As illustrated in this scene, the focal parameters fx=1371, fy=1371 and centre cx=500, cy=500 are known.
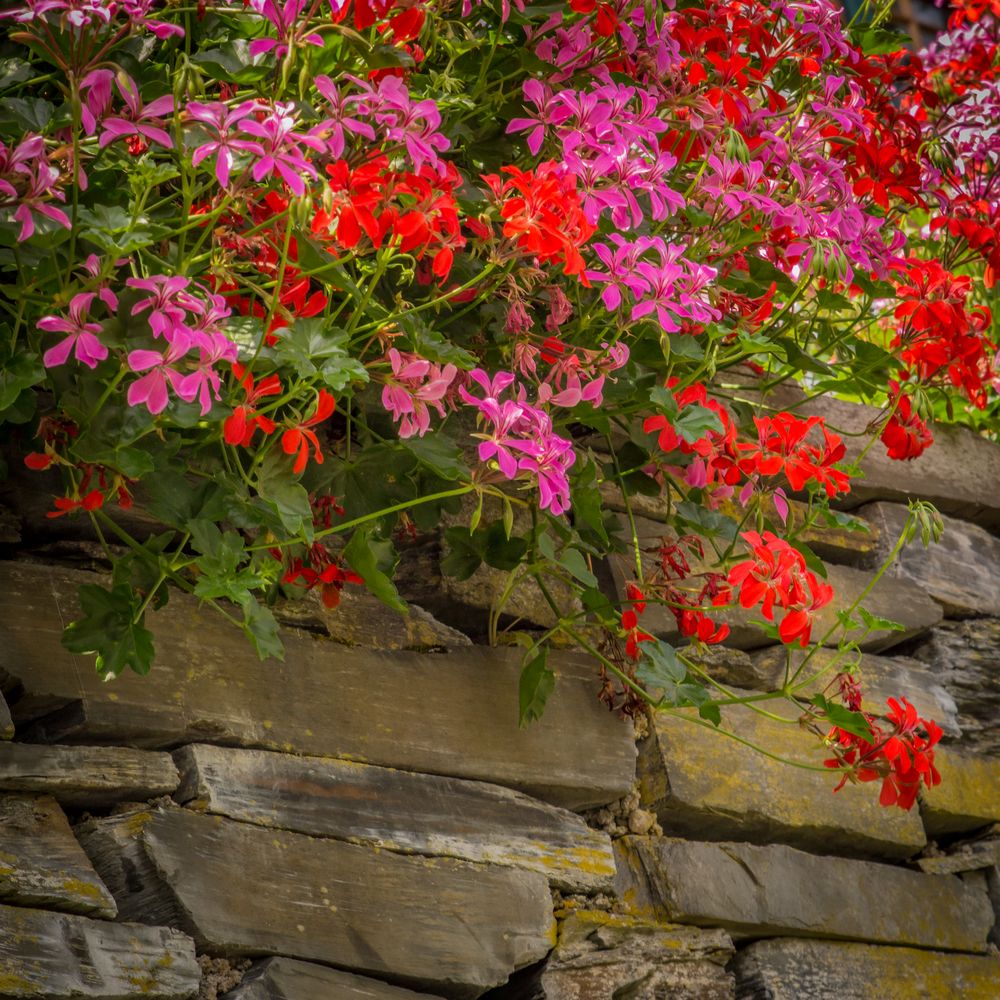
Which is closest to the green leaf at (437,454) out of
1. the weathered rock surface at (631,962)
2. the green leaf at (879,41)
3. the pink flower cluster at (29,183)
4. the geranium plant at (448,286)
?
the geranium plant at (448,286)

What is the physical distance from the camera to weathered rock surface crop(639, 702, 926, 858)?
203cm

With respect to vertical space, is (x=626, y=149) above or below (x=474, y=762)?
above

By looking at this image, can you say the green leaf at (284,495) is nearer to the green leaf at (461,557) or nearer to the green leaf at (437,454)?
the green leaf at (437,454)

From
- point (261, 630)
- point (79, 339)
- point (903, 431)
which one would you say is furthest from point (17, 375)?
point (903, 431)

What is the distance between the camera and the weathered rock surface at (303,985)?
1.49m

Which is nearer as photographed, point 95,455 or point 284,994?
point 95,455

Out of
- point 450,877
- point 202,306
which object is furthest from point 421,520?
point 202,306

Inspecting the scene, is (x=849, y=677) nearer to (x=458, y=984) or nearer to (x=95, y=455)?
(x=458, y=984)

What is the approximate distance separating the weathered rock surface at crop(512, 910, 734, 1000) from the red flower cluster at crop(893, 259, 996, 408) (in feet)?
2.80

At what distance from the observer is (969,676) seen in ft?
8.24

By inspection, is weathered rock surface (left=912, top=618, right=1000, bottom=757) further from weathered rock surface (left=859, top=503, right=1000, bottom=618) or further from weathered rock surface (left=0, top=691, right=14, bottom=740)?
weathered rock surface (left=0, top=691, right=14, bottom=740)

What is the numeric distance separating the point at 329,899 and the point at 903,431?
104cm

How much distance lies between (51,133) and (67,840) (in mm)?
732

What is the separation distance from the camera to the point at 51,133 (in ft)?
4.45
